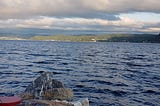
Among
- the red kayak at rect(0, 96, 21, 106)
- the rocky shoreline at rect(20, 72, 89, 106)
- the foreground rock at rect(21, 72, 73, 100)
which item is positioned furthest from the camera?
the foreground rock at rect(21, 72, 73, 100)

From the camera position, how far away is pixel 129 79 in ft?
109

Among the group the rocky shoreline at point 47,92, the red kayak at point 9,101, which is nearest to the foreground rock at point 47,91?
the rocky shoreline at point 47,92

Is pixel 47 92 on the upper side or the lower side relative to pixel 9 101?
lower

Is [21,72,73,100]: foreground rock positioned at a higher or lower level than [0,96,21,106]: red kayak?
lower

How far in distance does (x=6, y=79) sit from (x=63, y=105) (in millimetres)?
17383

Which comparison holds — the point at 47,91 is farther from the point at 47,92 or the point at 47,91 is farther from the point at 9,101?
the point at 9,101

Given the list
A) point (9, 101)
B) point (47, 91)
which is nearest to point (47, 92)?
point (47, 91)

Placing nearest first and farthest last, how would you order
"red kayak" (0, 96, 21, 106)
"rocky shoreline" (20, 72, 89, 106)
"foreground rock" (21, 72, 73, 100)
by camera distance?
"red kayak" (0, 96, 21, 106)
"rocky shoreline" (20, 72, 89, 106)
"foreground rock" (21, 72, 73, 100)

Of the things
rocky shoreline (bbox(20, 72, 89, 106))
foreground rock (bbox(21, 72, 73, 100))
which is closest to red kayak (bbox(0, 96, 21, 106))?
rocky shoreline (bbox(20, 72, 89, 106))

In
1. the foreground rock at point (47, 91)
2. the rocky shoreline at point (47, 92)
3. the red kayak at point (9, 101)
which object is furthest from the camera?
the foreground rock at point (47, 91)

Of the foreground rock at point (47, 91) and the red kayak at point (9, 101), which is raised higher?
the red kayak at point (9, 101)

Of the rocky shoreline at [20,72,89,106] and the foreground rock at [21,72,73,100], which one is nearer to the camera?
the rocky shoreline at [20,72,89,106]

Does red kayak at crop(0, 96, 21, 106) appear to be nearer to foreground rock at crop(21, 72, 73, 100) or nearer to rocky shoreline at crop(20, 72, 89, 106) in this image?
rocky shoreline at crop(20, 72, 89, 106)

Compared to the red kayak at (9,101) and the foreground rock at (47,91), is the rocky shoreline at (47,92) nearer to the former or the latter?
the foreground rock at (47,91)
